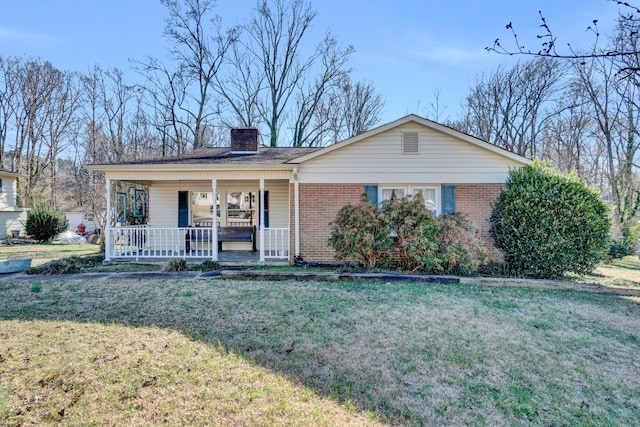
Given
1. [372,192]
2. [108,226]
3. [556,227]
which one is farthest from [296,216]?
[556,227]

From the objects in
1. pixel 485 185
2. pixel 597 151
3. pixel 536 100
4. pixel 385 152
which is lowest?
pixel 485 185

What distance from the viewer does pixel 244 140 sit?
1245 centimetres

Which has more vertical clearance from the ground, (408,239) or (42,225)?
(42,225)

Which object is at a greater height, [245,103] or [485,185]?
[245,103]

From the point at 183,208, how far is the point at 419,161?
25.8ft

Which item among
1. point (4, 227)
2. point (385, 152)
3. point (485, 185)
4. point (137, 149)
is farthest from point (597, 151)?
point (4, 227)

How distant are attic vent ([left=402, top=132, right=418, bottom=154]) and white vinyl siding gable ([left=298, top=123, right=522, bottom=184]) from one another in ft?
0.28

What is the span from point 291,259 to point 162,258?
381cm

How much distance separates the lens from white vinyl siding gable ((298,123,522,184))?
9.35 metres

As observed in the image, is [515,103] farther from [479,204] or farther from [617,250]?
[479,204]

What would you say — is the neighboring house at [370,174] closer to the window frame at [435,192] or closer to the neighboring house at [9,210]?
the window frame at [435,192]

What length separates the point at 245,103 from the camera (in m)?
25.0

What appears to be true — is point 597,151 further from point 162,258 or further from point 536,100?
point 162,258

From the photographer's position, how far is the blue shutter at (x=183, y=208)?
459 inches
